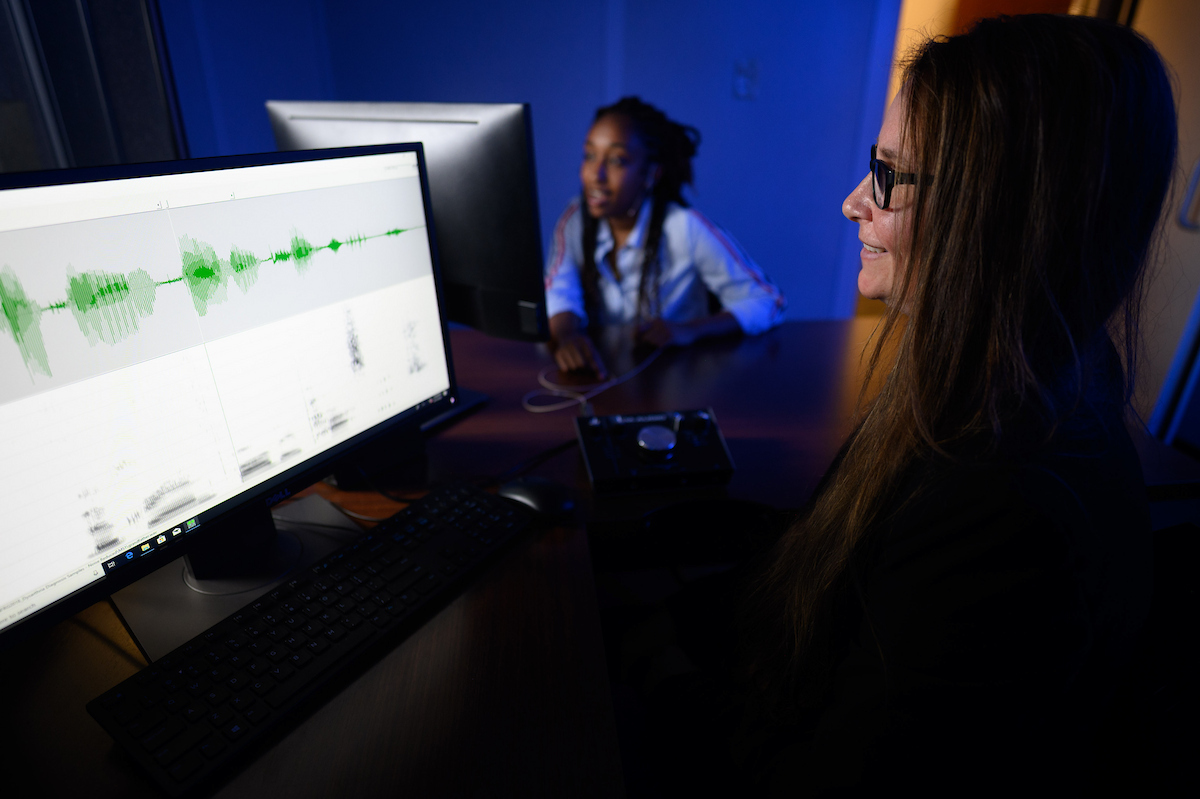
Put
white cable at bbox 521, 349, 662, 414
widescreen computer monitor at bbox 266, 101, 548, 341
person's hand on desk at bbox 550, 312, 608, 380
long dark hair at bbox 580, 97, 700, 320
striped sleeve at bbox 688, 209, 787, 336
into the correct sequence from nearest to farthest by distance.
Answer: widescreen computer monitor at bbox 266, 101, 548, 341 → white cable at bbox 521, 349, 662, 414 → person's hand on desk at bbox 550, 312, 608, 380 → striped sleeve at bbox 688, 209, 787, 336 → long dark hair at bbox 580, 97, 700, 320

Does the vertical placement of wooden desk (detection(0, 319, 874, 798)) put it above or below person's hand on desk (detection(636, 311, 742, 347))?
below

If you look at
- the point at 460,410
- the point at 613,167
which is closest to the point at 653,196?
the point at 613,167

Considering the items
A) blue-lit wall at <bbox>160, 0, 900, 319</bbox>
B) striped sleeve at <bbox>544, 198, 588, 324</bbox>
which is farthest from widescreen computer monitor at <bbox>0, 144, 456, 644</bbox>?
blue-lit wall at <bbox>160, 0, 900, 319</bbox>

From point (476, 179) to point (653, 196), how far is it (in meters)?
1.03

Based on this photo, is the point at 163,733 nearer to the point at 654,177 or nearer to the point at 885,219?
the point at 885,219

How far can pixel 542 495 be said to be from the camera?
835 millimetres

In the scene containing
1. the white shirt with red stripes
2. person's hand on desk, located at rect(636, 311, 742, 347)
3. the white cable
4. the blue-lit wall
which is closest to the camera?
the white cable

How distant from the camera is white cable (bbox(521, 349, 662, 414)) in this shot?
45.3 inches

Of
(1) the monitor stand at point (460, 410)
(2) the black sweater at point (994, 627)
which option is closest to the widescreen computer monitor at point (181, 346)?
(1) the monitor stand at point (460, 410)

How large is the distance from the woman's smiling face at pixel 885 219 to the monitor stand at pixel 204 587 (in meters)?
0.70

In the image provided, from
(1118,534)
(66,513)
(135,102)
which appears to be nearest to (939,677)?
(1118,534)

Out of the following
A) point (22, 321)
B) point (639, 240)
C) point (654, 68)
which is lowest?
point (639, 240)

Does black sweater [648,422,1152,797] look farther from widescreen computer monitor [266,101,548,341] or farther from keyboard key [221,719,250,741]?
widescreen computer monitor [266,101,548,341]

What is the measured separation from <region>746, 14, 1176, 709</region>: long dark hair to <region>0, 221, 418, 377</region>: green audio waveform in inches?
24.6
